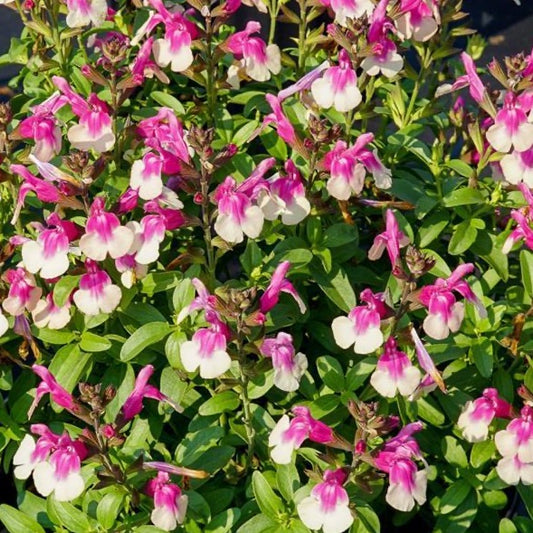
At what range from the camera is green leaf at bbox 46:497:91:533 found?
6.73 ft

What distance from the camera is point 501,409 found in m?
2.08

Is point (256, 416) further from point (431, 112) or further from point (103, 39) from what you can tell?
point (103, 39)

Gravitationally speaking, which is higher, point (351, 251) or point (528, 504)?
point (351, 251)

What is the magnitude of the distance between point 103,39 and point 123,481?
148 cm

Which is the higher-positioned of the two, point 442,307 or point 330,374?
point 442,307

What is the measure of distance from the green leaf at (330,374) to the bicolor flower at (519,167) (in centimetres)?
60

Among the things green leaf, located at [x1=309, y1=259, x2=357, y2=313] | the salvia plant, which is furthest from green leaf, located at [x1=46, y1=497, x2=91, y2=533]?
green leaf, located at [x1=309, y1=259, x2=357, y2=313]

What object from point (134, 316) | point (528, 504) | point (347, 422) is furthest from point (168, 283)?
point (528, 504)

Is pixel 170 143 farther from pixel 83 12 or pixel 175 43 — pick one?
pixel 83 12

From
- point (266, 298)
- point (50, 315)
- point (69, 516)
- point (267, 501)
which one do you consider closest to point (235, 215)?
point (266, 298)

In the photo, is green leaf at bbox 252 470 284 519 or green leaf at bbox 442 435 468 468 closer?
green leaf at bbox 252 470 284 519

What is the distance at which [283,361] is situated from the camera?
1.95 meters

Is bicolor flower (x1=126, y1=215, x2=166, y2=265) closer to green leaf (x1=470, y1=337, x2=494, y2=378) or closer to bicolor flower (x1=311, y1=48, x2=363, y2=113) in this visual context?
bicolor flower (x1=311, y1=48, x2=363, y2=113)

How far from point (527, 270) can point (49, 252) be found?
1103mm
